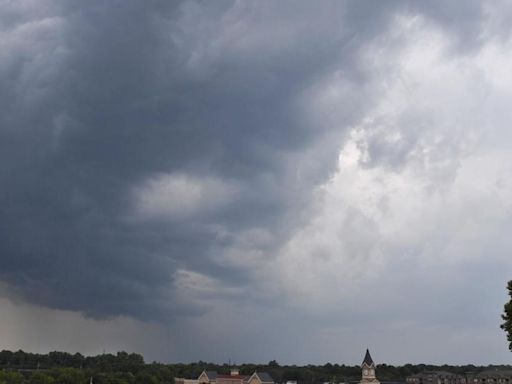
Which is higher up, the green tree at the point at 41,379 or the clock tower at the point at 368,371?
the clock tower at the point at 368,371

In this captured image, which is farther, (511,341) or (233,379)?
(233,379)

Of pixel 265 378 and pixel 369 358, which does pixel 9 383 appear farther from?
pixel 369 358

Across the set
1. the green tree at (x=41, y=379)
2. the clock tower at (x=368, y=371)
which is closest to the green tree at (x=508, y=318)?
the clock tower at (x=368, y=371)

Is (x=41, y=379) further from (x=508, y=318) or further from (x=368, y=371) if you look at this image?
(x=508, y=318)

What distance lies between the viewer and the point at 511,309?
65.8m

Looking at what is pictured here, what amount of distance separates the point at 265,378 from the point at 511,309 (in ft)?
456

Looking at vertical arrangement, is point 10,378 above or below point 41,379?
below

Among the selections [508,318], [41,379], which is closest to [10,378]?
[41,379]

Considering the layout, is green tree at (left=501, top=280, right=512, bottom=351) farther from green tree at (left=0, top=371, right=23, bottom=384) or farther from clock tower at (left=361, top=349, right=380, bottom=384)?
green tree at (left=0, top=371, right=23, bottom=384)

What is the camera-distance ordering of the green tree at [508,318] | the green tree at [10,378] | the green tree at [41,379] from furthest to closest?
the green tree at [41,379], the green tree at [10,378], the green tree at [508,318]

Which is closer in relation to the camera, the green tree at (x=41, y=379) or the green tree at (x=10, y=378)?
the green tree at (x=10, y=378)

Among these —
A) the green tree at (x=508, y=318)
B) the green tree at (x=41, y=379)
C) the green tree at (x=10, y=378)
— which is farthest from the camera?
the green tree at (x=41, y=379)

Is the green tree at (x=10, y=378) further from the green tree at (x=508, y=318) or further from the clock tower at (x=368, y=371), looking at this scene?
the green tree at (x=508, y=318)

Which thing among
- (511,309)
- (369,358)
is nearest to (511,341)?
(511,309)
